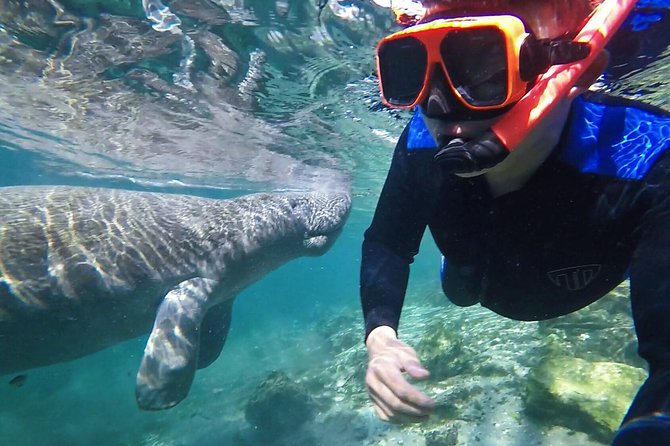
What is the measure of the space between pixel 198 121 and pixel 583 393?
10967mm

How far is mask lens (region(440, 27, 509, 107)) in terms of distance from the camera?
182cm

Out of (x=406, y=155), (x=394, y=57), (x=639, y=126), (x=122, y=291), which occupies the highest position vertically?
(x=394, y=57)

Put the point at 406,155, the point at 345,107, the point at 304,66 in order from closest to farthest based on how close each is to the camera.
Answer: the point at 406,155
the point at 304,66
the point at 345,107

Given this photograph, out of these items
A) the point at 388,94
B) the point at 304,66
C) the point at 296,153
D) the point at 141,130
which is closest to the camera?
the point at 388,94

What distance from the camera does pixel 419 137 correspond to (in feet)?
9.77

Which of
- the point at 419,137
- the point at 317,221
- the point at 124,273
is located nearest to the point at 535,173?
the point at 419,137

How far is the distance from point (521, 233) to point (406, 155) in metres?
1.02

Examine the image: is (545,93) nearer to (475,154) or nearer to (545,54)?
(545,54)

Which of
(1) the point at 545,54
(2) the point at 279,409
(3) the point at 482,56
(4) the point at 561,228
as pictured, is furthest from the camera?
(2) the point at 279,409

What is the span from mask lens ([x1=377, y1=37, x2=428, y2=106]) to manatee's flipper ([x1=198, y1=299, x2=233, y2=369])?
6738mm

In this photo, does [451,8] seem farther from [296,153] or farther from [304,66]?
[296,153]

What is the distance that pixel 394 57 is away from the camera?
2223 mm

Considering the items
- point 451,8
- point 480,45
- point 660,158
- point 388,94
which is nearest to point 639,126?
point 660,158

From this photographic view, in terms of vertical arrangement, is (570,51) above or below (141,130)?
above
